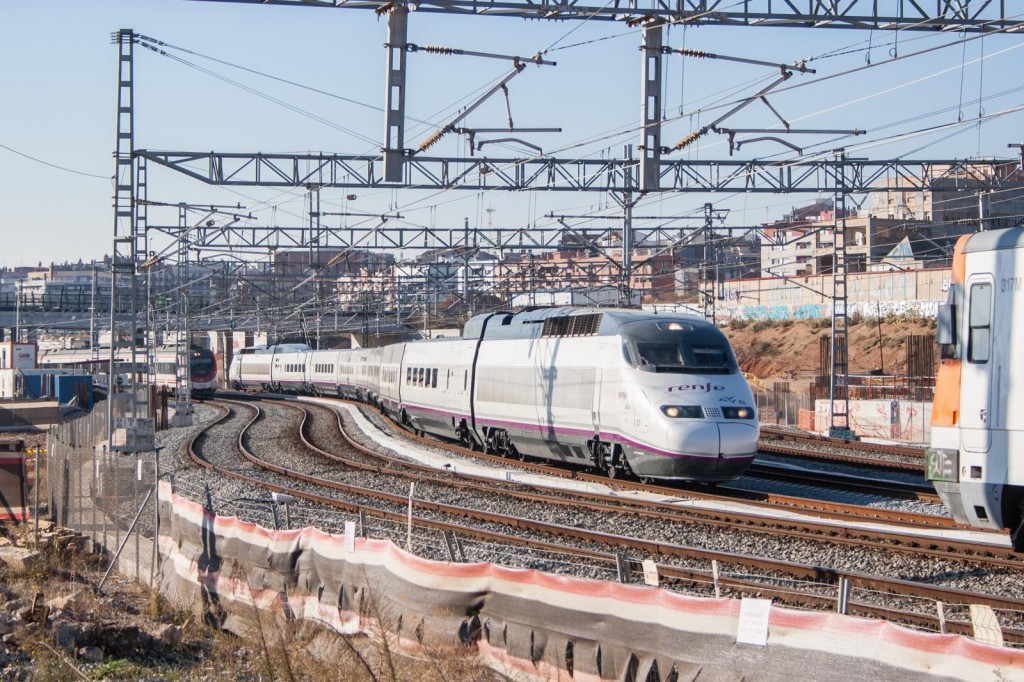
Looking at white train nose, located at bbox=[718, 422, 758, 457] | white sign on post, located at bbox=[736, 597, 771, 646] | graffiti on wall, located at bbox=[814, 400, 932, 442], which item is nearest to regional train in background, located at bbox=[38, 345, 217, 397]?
graffiti on wall, located at bbox=[814, 400, 932, 442]

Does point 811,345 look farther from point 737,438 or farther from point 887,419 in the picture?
point 737,438

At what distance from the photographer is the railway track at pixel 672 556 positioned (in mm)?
9844

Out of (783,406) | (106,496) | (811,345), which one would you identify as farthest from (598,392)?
(811,345)

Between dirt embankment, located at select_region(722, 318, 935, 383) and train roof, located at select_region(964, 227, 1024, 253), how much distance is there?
34890 mm

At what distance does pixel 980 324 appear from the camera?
36.5 feet

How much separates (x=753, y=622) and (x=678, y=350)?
11550 millimetres

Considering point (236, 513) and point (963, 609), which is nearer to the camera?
point (963, 609)

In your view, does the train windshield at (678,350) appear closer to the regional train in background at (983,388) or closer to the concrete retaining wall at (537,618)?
the regional train in background at (983,388)

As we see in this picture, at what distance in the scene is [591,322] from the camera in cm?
2064

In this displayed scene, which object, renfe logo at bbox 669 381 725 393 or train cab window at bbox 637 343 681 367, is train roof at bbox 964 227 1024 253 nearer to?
renfe logo at bbox 669 381 725 393

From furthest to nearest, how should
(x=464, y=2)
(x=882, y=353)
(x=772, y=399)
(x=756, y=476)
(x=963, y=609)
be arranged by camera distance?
(x=882, y=353)
(x=772, y=399)
(x=756, y=476)
(x=464, y=2)
(x=963, y=609)

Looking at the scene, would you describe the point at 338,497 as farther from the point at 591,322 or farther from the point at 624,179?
the point at 624,179

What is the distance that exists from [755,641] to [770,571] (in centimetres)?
490

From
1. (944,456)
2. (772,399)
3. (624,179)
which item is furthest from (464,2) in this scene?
(772,399)
